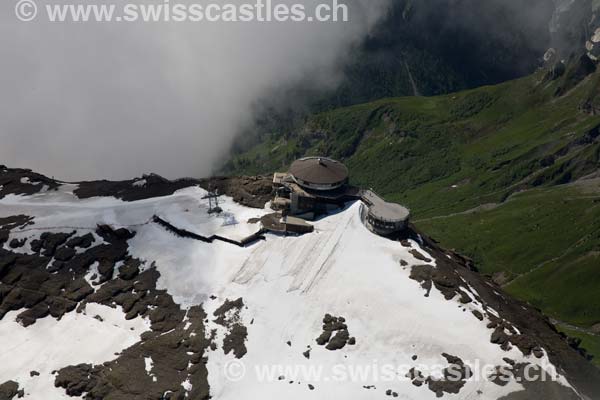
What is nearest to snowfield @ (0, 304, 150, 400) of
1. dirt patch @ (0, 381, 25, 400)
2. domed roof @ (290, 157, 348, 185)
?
dirt patch @ (0, 381, 25, 400)

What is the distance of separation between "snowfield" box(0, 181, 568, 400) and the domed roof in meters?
8.64

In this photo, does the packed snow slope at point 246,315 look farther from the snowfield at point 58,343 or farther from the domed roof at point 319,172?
the domed roof at point 319,172

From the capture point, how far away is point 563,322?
145250 millimetres

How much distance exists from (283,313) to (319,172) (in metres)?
38.8

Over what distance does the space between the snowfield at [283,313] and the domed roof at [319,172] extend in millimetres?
8644

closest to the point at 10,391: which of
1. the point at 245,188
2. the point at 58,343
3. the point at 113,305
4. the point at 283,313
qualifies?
the point at 58,343

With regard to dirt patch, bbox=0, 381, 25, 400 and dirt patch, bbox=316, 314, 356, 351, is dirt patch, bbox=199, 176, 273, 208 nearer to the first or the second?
dirt patch, bbox=316, 314, 356, 351

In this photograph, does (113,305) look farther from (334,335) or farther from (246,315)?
(334,335)

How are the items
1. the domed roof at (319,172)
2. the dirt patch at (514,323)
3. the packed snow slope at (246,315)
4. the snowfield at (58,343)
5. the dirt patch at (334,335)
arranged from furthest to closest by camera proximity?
the domed roof at (319,172), the snowfield at (58,343), the dirt patch at (334,335), the packed snow slope at (246,315), the dirt patch at (514,323)

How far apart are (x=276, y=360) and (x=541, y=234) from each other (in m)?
149

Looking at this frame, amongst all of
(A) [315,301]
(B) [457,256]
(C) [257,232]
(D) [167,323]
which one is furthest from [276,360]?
(B) [457,256]

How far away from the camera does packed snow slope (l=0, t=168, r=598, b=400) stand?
70.3 metres

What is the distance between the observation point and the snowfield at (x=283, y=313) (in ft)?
235

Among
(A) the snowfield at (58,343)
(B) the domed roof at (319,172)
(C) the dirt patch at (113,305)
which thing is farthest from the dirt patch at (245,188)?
(A) the snowfield at (58,343)
